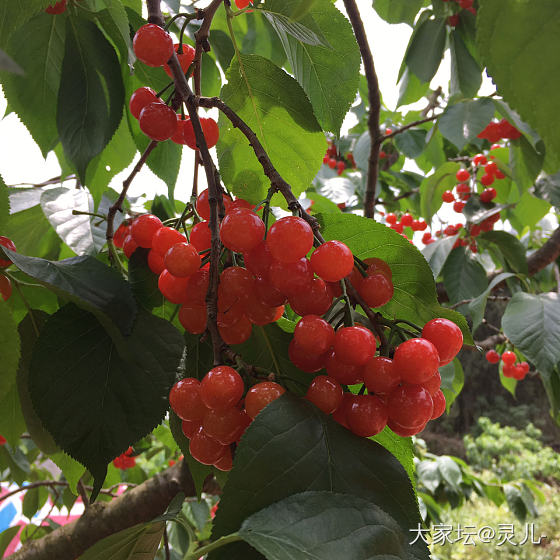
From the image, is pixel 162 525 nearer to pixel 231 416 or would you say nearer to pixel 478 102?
pixel 231 416

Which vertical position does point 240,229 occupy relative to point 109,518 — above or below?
above

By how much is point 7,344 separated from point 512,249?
1.37 metres

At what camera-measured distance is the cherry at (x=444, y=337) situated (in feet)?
0.91

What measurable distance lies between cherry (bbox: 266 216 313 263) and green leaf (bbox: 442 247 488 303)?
1390 millimetres

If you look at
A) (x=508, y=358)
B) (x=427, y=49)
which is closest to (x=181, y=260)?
(x=427, y=49)

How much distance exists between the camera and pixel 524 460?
18.4 ft

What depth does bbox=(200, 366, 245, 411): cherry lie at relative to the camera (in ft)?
0.77

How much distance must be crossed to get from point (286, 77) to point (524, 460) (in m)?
6.20

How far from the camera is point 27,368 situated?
41 cm

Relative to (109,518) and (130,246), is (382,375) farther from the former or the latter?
(109,518)

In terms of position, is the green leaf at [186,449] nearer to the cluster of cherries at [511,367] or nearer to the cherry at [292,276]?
the cherry at [292,276]

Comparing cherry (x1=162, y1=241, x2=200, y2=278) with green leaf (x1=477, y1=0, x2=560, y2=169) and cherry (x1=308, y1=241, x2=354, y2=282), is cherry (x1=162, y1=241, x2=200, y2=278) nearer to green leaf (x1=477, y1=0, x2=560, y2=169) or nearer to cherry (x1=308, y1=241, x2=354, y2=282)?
cherry (x1=308, y1=241, x2=354, y2=282)

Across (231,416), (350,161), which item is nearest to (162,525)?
(231,416)

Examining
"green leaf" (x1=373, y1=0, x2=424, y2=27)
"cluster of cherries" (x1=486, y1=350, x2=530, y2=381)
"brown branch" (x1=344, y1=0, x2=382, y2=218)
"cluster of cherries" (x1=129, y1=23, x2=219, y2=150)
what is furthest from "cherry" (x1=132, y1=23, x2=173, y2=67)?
"cluster of cherries" (x1=486, y1=350, x2=530, y2=381)
